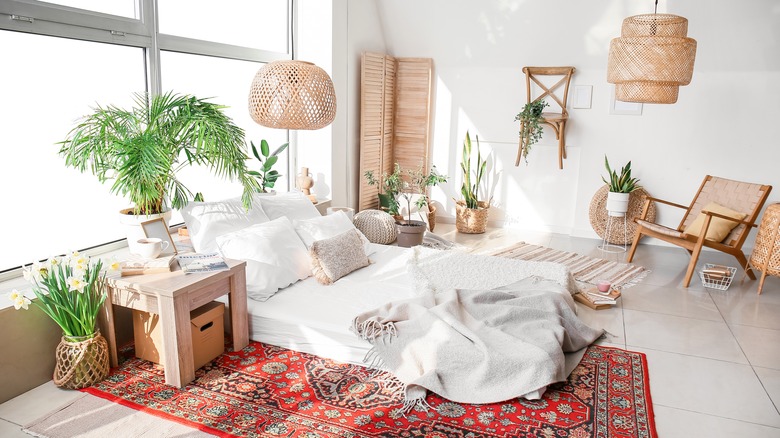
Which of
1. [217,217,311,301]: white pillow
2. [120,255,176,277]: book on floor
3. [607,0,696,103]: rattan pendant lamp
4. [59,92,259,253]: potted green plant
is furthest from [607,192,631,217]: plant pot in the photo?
[120,255,176,277]: book on floor

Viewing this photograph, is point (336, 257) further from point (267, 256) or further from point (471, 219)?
point (471, 219)

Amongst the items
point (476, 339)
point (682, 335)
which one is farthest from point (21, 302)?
point (682, 335)

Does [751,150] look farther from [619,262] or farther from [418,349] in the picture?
[418,349]

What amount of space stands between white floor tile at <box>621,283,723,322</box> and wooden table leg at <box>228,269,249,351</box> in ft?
9.54

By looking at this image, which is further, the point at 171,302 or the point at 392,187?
the point at 392,187

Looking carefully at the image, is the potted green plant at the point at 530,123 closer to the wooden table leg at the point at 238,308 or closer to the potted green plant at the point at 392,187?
the potted green plant at the point at 392,187

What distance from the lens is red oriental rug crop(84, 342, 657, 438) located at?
2.67 m

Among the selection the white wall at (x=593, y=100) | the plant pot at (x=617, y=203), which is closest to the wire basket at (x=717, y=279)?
the plant pot at (x=617, y=203)

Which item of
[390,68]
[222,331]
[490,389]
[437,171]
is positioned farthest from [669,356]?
[390,68]

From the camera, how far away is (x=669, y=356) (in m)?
3.55

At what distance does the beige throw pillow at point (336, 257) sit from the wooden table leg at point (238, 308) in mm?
628

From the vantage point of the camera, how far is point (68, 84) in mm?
3494

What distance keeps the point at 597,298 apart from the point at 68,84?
4001mm

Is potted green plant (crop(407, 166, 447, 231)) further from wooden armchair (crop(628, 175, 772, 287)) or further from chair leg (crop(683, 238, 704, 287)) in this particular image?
chair leg (crop(683, 238, 704, 287))
